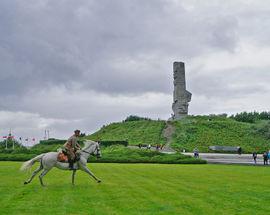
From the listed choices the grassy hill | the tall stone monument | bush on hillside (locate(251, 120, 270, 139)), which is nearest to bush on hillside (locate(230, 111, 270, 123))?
the grassy hill

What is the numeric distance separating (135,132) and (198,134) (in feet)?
36.8

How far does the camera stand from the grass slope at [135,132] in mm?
71688

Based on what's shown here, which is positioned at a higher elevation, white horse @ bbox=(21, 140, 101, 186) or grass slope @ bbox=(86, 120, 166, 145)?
grass slope @ bbox=(86, 120, 166, 145)

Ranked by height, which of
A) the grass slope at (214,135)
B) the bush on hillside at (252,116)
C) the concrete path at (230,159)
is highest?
the bush on hillside at (252,116)

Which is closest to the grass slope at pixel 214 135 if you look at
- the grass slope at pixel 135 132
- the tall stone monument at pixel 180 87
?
the grass slope at pixel 135 132

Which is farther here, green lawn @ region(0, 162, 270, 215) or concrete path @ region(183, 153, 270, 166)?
concrete path @ region(183, 153, 270, 166)

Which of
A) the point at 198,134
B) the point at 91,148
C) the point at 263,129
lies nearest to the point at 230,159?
the point at 198,134

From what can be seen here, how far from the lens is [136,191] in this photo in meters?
17.3

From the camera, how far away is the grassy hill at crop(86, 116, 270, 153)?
67.9 meters

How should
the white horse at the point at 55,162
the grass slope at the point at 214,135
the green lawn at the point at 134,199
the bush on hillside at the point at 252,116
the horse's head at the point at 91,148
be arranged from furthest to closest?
1. the bush on hillside at the point at 252,116
2. the grass slope at the point at 214,135
3. the horse's head at the point at 91,148
4. the white horse at the point at 55,162
5. the green lawn at the point at 134,199

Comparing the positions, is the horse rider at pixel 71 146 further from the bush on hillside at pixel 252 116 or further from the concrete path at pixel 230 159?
the bush on hillside at pixel 252 116

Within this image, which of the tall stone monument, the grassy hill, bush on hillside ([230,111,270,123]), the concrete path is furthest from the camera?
bush on hillside ([230,111,270,123])

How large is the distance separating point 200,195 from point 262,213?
4.00 metres

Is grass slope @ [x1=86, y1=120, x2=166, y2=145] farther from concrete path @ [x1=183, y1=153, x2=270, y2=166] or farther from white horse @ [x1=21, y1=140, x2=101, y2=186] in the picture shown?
white horse @ [x1=21, y1=140, x2=101, y2=186]
